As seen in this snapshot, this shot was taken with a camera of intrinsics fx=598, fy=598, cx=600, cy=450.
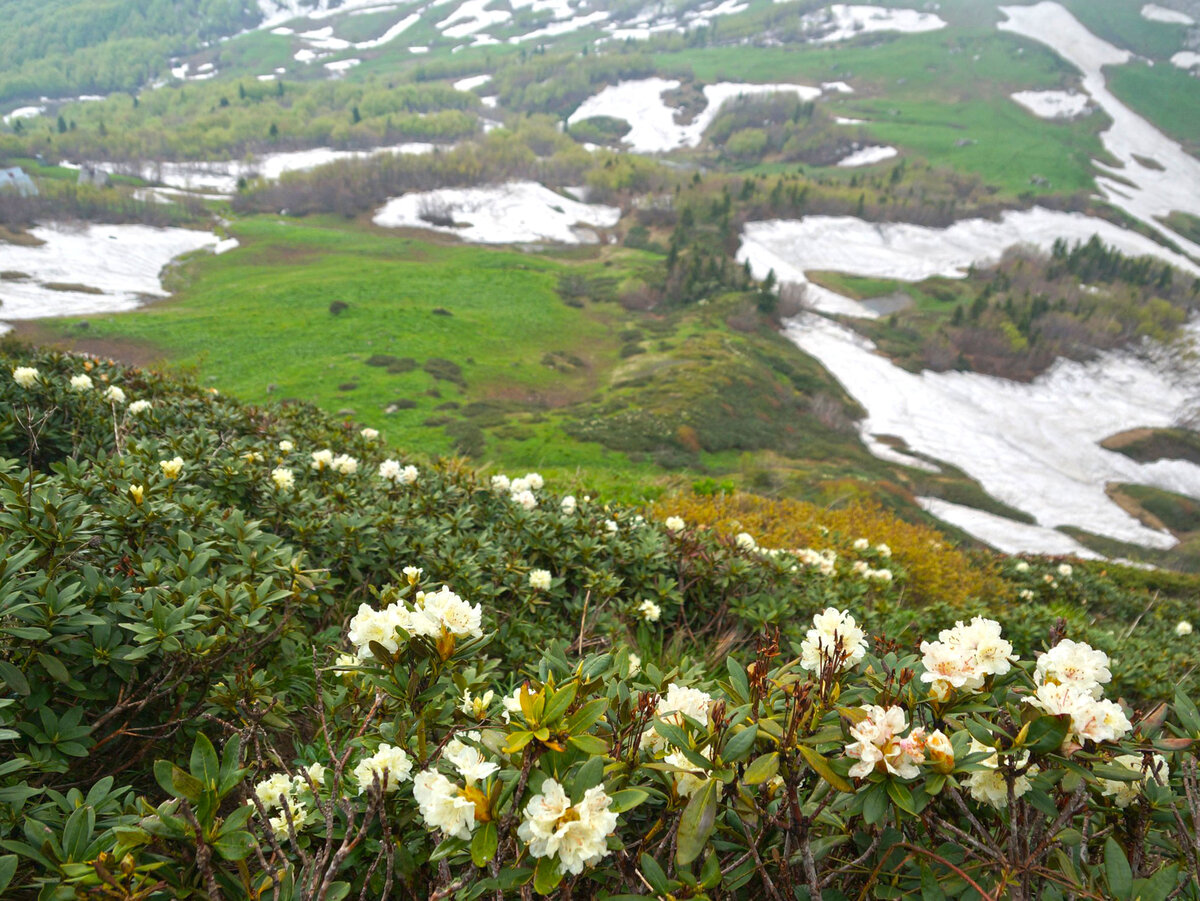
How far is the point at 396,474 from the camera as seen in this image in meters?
4.34

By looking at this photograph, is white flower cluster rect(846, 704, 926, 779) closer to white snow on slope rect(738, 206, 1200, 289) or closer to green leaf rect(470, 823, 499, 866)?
green leaf rect(470, 823, 499, 866)

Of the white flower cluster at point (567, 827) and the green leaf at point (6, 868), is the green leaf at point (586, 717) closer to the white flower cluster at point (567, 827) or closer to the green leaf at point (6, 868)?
the white flower cluster at point (567, 827)

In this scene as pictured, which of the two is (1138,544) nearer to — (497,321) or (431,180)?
(497,321)

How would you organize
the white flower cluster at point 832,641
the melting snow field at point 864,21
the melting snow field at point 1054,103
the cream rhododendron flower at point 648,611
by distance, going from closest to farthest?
the white flower cluster at point 832,641 → the cream rhododendron flower at point 648,611 → the melting snow field at point 1054,103 → the melting snow field at point 864,21

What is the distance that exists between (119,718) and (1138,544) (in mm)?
30468

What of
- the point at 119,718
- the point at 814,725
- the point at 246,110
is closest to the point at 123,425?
the point at 119,718

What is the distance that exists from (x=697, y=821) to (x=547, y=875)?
0.30m

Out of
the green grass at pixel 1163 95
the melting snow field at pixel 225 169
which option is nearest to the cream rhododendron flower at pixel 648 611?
the melting snow field at pixel 225 169

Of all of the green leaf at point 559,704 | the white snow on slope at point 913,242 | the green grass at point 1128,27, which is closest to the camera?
the green leaf at point 559,704

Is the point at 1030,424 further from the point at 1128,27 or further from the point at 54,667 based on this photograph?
the point at 1128,27

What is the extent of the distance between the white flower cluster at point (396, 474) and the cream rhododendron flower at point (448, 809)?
335 cm

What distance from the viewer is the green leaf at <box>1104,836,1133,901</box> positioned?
1.20 metres

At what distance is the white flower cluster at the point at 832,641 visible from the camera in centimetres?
151

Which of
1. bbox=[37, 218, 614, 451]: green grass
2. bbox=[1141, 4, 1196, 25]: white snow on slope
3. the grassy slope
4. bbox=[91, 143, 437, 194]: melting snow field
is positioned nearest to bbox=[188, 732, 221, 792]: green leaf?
bbox=[37, 218, 614, 451]: green grass
